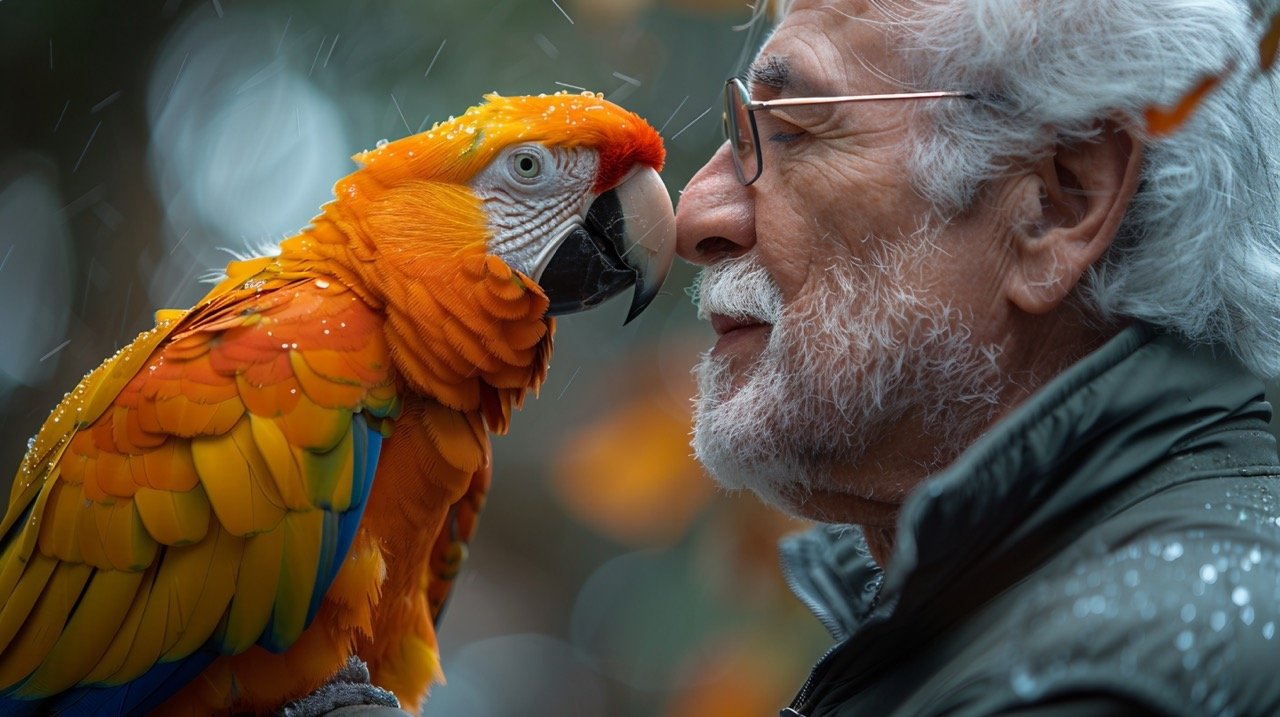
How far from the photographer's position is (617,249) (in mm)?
2090

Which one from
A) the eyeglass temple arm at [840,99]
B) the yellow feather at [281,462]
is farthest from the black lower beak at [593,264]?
the yellow feather at [281,462]

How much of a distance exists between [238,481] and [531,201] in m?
0.77

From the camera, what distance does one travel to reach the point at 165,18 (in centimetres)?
336

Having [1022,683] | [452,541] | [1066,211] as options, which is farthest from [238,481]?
[1066,211]

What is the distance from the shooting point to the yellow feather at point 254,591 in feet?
5.80

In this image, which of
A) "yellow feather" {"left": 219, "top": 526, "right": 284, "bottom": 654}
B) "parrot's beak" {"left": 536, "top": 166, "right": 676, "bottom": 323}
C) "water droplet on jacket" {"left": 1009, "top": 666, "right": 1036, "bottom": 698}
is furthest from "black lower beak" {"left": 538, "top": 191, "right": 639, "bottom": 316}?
"water droplet on jacket" {"left": 1009, "top": 666, "right": 1036, "bottom": 698}

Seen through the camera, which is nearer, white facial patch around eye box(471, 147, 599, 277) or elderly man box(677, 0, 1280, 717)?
elderly man box(677, 0, 1280, 717)

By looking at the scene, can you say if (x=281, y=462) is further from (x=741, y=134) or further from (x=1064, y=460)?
(x=1064, y=460)

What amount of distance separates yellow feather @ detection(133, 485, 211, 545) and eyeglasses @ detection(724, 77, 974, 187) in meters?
1.12

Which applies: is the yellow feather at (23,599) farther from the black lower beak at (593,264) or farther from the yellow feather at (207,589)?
the black lower beak at (593,264)

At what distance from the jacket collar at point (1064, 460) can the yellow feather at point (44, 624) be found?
4.58 ft

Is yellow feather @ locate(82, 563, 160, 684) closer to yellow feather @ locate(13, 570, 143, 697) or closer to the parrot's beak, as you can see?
yellow feather @ locate(13, 570, 143, 697)

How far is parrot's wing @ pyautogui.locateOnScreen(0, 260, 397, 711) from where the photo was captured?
1.77 metres

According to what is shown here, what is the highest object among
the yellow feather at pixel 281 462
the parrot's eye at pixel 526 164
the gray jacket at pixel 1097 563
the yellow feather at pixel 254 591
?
the parrot's eye at pixel 526 164
